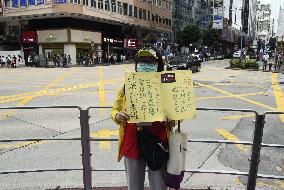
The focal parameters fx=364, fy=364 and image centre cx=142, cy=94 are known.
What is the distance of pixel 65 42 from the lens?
4375cm

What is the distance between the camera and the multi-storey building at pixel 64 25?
4331cm

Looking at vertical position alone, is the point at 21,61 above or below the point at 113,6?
below

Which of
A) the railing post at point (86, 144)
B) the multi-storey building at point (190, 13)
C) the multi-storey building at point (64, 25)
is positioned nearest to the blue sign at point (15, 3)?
the multi-storey building at point (64, 25)

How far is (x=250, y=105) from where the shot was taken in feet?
41.0

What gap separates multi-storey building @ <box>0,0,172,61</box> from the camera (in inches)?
1705

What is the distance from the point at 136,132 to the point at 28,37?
151 ft

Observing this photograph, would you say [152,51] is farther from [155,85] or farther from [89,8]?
[89,8]

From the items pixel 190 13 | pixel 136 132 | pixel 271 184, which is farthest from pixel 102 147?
pixel 190 13

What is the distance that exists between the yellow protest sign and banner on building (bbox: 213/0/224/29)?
92.4 metres

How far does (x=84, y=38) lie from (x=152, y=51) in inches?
1736

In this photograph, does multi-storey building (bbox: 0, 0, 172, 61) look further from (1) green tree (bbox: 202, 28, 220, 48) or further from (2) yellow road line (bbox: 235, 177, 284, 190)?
(2) yellow road line (bbox: 235, 177, 284, 190)

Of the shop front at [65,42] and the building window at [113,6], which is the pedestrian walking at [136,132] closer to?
the shop front at [65,42]

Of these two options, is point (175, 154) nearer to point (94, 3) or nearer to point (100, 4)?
point (94, 3)

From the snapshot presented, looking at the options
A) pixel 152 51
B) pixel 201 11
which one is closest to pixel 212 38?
pixel 201 11
